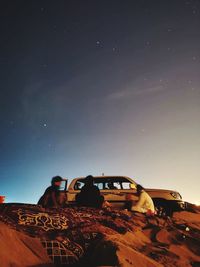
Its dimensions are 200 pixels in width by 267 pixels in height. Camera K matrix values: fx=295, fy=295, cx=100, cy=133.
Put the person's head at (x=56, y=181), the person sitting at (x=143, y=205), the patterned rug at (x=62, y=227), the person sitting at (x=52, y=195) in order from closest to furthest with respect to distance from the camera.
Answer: the patterned rug at (x=62, y=227) < the person sitting at (x=52, y=195) < the person's head at (x=56, y=181) < the person sitting at (x=143, y=205)

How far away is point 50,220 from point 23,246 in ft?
3.60

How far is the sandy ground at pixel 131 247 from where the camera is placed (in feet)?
11.8

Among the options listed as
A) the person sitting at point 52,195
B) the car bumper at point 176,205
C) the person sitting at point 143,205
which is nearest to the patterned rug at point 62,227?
the person sitting at point 52,195

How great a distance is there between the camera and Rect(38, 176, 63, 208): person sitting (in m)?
7.40

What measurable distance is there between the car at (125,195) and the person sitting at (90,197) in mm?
1529

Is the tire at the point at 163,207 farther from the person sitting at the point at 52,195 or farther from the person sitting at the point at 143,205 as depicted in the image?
the person sitting at the point at 52,195

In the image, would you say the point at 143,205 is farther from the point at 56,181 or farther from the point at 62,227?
the point at 62,227

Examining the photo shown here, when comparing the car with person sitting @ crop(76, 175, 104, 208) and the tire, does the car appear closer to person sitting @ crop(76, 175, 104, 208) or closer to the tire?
the tire

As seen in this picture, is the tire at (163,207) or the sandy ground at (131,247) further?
the tire at (163,207)

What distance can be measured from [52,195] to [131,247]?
3381 mm

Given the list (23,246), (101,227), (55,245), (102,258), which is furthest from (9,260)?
(101,227)

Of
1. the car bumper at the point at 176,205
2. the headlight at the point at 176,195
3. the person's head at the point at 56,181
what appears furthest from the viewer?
the headlight at the point at 176,195

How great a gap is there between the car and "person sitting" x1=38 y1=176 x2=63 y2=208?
6.68ft

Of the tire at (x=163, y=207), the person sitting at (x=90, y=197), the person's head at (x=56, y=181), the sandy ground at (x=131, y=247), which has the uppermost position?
the person's head at (x=56, y=181)
